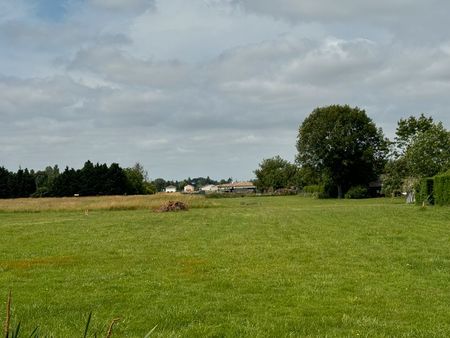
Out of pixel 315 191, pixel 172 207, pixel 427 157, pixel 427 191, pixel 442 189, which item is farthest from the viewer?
pixel 315 191

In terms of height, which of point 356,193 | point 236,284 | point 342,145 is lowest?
point 236,284

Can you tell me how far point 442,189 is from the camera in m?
44.3

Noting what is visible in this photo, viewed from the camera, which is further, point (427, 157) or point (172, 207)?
point (427, 157)

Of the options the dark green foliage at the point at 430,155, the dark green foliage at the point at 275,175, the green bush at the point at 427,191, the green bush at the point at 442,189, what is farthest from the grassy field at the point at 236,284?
the dark green foliage at the point at 275,175

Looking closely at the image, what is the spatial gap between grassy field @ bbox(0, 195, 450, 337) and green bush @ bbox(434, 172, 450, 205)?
2251 centimetres

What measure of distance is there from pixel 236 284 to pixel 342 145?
76865 mm

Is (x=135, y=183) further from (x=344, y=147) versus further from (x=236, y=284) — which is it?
(x=236, y=284)

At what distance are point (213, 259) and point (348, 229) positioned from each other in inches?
441

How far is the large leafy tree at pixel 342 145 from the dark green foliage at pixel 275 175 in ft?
191

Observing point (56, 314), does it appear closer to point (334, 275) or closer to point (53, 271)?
point (53, 271)

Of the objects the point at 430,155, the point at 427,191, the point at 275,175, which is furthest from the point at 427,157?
the point at 275,175

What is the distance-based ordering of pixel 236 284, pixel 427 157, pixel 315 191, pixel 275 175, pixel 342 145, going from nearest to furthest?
pixel 236 284, pixel 427 157, pixel 342 145, pixel 315 191, pixel 275 175

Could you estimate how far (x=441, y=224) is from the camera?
26.8 m

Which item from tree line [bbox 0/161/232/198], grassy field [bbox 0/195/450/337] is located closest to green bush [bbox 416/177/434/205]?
grassy field [bbox 0/195/450/337]
